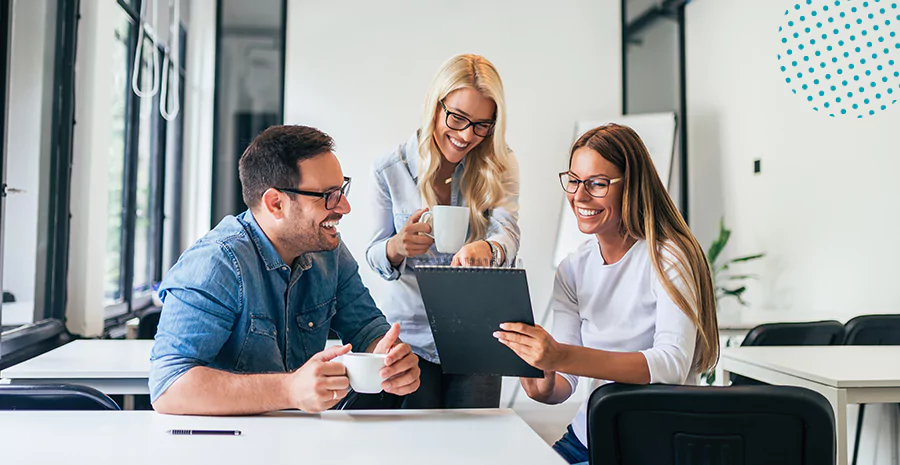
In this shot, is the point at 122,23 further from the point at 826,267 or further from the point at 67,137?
the point at 826,267

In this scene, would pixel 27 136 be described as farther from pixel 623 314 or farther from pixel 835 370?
pixel 835 370

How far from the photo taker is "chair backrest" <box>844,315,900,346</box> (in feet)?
8.32

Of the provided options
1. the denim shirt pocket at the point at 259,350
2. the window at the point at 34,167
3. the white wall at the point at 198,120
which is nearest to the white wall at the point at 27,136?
the window at the point at 34,167

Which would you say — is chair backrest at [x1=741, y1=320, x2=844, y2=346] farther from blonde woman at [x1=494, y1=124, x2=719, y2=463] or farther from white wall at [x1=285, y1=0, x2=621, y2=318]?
white wall at [x1=285, y1=0, x2=621, y2=318]

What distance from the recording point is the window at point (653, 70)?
5070 millimetres

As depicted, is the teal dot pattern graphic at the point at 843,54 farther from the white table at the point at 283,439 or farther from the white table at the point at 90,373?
the white table at the point at 90,373

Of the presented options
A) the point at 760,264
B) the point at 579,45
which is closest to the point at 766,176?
the point at 760,264

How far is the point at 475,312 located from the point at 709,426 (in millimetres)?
441

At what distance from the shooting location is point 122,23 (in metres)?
3.98

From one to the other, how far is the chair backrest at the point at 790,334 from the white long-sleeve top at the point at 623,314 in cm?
100

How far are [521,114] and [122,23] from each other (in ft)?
8.49

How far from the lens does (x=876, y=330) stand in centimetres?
255

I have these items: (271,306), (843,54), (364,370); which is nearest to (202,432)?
(364,370)

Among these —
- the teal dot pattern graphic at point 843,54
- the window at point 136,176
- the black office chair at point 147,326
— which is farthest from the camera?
the window at point 136,176
